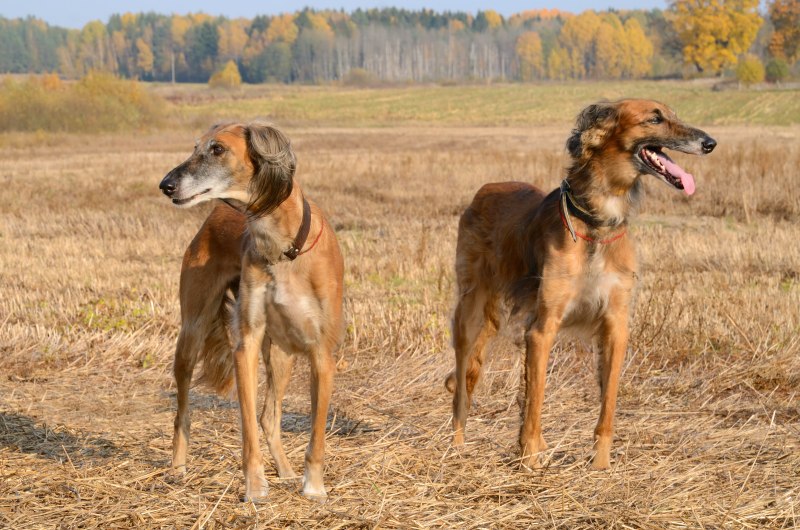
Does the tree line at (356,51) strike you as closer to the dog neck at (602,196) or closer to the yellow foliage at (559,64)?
the yellow foliage at (559,64)

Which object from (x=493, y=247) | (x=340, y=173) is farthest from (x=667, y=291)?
(x=340, y=173)

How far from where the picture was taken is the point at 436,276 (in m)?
10.4

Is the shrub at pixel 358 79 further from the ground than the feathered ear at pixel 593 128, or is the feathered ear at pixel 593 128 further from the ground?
the shrub at pixel 358 79

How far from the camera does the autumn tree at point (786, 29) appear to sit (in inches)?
3465

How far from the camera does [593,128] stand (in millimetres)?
5312

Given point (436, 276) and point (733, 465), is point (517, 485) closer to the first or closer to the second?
point (733, 465)

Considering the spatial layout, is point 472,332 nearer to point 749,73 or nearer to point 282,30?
point 749,73

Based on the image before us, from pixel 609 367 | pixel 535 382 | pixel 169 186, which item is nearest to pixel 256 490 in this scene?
pixel 169 186

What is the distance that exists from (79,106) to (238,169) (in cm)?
4133

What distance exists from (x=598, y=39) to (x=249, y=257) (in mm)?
153362

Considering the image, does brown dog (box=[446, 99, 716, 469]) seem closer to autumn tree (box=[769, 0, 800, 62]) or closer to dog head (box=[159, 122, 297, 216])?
dog head (box=[159, 122, 297, 216])

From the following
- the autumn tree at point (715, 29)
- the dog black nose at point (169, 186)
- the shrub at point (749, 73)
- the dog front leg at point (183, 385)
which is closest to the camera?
the dog black nose at point (169, 186)

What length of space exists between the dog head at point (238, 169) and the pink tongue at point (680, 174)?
2.05 meters

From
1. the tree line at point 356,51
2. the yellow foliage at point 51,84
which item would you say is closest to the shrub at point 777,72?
the tree line at point 356,51
